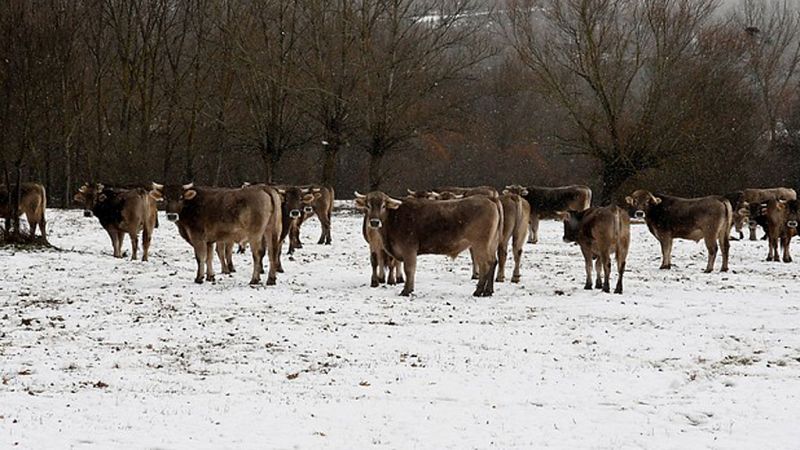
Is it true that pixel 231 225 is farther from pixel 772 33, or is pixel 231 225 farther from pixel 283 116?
pixel 772 33

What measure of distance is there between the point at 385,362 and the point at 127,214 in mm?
11206

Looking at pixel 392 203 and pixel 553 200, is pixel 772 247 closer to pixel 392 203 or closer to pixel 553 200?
pixel 553 200

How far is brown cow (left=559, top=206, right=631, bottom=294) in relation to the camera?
51.9 ft

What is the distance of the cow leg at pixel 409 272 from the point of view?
1512 cm

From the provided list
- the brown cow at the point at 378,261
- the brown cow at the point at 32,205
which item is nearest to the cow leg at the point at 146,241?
the brown cow at the point at 32,205

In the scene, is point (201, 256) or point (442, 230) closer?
point (442, 230)

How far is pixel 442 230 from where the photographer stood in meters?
15.4

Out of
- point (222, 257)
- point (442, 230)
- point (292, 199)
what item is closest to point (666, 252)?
point (442, 230)

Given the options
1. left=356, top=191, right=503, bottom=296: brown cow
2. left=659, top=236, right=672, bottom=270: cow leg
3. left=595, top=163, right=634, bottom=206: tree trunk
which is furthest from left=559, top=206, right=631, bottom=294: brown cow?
left=595, top=163, right=634, bottom=206: tree trunk

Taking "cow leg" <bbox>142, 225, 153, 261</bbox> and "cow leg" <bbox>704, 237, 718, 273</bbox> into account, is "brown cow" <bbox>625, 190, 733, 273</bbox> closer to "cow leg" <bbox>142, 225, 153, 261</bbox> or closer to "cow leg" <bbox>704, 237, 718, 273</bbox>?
"cow leg" <bbox>704, 237, 718, 273</bbox>

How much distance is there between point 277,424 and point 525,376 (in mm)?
3175

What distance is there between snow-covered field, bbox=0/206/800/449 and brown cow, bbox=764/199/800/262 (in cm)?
488

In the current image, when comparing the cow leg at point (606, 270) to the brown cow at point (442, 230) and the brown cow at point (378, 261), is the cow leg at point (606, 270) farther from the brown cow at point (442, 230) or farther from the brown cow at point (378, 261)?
the brown cow at point (378, 261)

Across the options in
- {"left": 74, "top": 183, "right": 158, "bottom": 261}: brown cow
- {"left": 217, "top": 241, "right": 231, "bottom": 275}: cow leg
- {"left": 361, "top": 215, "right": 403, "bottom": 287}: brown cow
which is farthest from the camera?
{"left": 74, "top": 183, "right": 158, "bottom": 261}: brown cow
